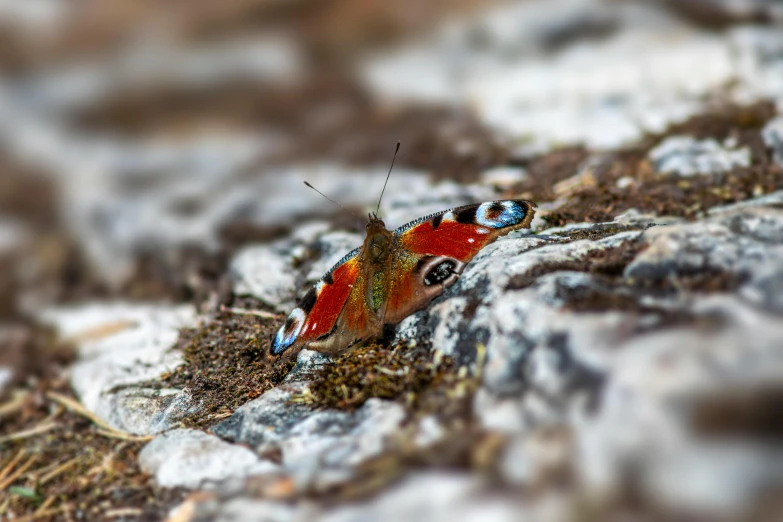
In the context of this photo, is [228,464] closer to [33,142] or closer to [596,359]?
[596,359]

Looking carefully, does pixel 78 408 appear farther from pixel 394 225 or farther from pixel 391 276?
pixel 394 225

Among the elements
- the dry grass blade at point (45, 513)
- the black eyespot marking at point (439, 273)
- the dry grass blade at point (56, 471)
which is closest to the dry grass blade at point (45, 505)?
the dry grass blade at point (45, 513)

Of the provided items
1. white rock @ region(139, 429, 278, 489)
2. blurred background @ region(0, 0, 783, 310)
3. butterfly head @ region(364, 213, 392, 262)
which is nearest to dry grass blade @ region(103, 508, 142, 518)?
white rock @ region(139, 429, 278, 489)

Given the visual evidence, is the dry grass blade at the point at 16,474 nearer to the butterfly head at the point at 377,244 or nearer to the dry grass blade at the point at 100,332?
the dry grass blade at the point at 100,332

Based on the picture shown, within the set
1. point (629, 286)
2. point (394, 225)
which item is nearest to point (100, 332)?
point (394, 225)

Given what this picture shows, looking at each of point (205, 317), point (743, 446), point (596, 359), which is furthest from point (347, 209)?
point (743, 446)

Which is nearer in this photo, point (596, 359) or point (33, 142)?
point (596, 359)
